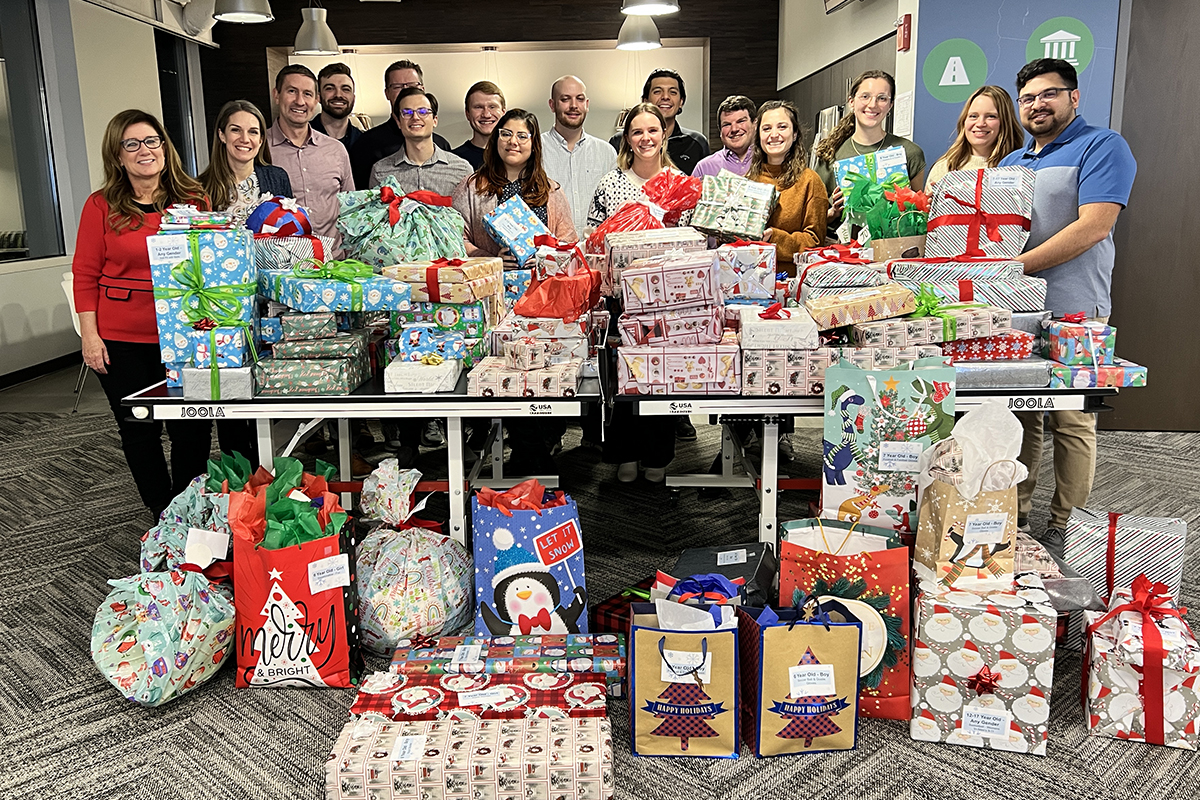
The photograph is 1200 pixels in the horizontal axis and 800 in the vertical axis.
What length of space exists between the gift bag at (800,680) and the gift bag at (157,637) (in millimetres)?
1335

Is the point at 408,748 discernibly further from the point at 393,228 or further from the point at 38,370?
the point at 38,370

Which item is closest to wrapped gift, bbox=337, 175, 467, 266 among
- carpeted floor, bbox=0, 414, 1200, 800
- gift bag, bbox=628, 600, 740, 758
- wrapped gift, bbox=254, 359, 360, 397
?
wrapped gift, bbox=254, 359, 360, 397

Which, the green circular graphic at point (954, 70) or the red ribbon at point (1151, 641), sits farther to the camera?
the green circular graphic at point (954, 70)

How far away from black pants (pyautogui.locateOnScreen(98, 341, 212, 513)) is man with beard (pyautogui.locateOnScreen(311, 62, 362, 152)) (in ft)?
6.48

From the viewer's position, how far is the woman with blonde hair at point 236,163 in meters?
3.50

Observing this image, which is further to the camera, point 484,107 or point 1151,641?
point 484,107

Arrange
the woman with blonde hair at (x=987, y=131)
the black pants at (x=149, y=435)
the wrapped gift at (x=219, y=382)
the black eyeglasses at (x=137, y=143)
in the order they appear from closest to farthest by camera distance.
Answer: the wrapped gift at (x=219, y=382) → the black eyeglasses at (x=137, y=143) → the black pants at (x=149, y=435) → the woman with blonde hair at (x=987, y=131)

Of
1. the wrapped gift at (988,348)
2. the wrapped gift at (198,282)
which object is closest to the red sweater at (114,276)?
the wrapped gift at (198,282)

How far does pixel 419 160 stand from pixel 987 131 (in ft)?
7.55

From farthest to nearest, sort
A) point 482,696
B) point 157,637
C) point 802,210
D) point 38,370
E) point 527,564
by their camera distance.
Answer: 1. point 38,370
2. point 802,210
3. point 527,564
4. point 157,637
5. point 482,696

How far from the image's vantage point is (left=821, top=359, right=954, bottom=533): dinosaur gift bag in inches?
94.6

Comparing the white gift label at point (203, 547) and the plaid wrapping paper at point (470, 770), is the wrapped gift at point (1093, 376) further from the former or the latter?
the white gift label at point (203, 547)

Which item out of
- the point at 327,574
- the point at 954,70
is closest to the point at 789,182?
the point at 954,70

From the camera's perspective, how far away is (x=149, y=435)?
3.39m
